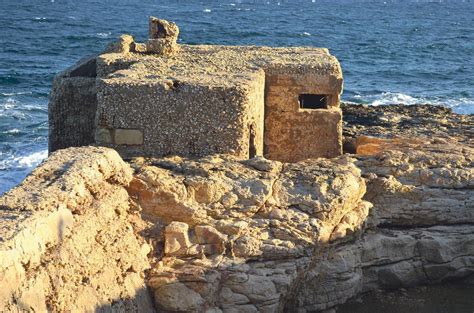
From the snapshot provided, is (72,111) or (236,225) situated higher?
(72,111)

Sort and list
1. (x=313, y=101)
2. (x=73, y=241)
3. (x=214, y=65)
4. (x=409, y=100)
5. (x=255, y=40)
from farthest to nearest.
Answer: (x=255, y=40)
(x=409, y=100)
(x=313, y=101)
(x=214, y=65)
(x=73, y=241)

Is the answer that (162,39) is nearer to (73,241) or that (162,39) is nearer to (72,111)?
(72,111)

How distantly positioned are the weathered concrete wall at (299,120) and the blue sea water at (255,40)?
8.43 meters

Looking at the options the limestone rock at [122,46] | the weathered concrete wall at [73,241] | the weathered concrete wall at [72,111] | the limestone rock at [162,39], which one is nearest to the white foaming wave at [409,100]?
the limestone rock at [162,39]

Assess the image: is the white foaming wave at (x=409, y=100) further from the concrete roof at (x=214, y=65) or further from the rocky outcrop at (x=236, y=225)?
the rocky outcrop at (x=236, y=225)

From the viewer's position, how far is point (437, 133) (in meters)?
9.34

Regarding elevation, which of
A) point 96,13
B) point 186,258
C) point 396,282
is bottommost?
point 96,13

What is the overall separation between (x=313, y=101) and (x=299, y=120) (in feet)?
1.24

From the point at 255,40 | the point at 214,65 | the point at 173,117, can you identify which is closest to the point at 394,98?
the point at 255,40

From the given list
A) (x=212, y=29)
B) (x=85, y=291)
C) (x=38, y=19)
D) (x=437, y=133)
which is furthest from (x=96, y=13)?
(x=85, y=291)

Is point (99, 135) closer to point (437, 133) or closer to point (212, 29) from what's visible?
point (437, 133)

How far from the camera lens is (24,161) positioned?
17828 millimetres

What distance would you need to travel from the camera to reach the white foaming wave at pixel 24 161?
17406 mm

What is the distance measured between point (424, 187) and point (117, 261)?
288 cm
